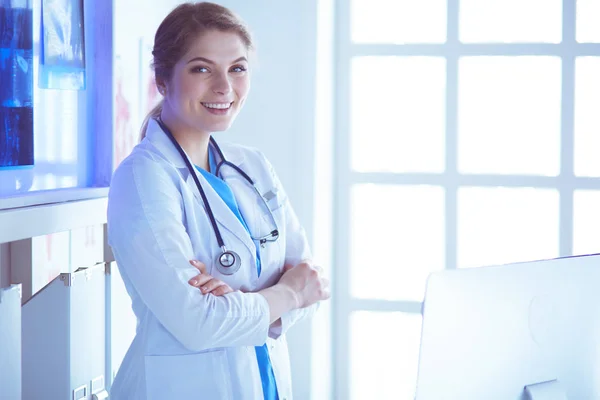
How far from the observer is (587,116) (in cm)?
269

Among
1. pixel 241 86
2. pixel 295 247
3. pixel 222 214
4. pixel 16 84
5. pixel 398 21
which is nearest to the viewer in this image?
pixel 16 84

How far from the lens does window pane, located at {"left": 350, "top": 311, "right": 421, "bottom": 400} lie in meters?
2.85

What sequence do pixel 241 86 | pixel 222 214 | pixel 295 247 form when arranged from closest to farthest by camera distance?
pixel 222 214
pixel 241 86
pixel 295 247

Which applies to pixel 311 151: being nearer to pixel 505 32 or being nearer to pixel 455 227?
pixel 455 227

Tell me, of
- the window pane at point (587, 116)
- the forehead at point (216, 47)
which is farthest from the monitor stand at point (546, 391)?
the window pane at point (587, 116)

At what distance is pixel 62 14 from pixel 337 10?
5.05 feet

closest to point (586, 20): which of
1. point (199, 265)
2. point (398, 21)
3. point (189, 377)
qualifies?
point (398, 21)

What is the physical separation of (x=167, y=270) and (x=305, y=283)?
1.17 feet

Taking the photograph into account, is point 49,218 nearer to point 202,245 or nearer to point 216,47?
point 202,245

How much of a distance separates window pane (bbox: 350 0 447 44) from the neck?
1.38 meters

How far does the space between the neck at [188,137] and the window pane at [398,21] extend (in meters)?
1.38

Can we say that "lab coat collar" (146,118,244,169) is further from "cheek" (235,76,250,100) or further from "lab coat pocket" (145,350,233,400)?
"lab coat pocket" (145,350,233,400)

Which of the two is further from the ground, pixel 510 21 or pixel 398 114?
pixel 510 21

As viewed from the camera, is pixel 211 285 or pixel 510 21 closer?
pixel 211 285
